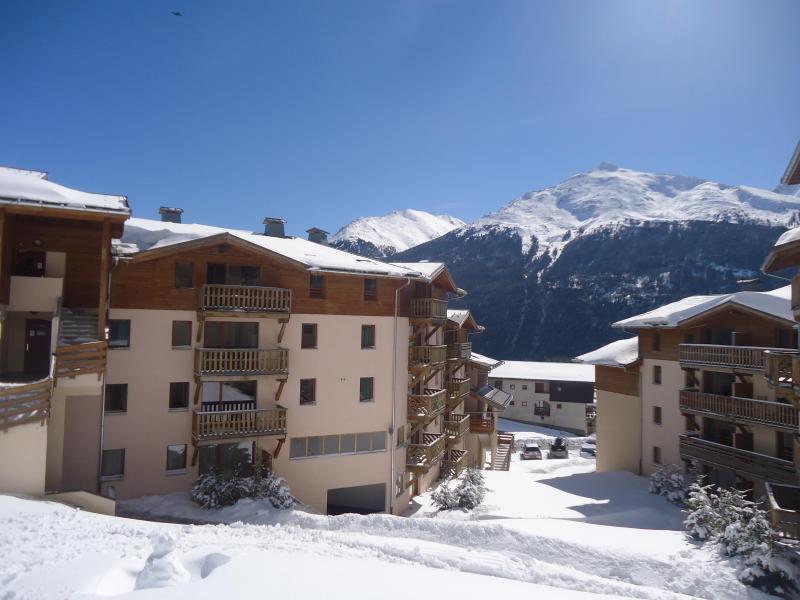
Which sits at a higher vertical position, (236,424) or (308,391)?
(308,391)

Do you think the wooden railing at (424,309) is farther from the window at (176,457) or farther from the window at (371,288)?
the window at (176,457)

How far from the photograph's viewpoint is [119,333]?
18547mm

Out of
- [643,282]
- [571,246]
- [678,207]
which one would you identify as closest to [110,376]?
[643,282]

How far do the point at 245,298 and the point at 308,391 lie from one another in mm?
5032

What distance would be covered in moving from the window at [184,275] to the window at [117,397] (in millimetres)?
4222

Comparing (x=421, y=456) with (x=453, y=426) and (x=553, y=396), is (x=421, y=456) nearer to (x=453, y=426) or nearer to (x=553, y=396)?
(x=453, y=426)

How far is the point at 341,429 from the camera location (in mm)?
22344

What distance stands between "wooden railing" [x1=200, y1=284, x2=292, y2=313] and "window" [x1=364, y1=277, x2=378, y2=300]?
13.6 feet

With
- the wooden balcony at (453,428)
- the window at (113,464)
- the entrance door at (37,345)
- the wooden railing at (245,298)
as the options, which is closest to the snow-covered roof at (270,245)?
the wooden railing at (245,298)

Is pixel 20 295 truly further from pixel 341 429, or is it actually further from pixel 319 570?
pixel 319 570

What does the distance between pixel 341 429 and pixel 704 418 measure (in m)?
19.0

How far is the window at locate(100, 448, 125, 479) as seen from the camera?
712 inches

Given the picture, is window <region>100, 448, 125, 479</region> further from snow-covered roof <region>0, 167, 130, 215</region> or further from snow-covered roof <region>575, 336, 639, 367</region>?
snow-covered roof <region>575, 336, 639, 367</region>

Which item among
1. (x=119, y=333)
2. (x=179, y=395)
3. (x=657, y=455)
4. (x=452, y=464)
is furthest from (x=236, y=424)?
(x=657, y=455)
